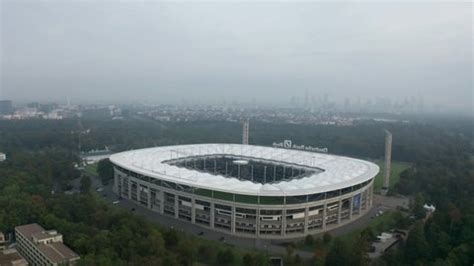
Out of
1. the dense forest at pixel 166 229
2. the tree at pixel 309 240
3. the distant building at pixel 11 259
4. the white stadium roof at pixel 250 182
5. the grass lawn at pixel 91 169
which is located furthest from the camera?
the grass lawn at pixel 91 169

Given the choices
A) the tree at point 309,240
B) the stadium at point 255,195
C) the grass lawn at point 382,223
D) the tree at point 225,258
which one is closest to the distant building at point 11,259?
the tree at point 225,258

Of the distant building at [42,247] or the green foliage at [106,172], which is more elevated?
the distant building at [42,247]

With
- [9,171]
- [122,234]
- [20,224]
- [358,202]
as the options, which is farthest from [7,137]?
[358,202]

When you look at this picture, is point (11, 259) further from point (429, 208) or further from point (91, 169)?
point (429, 208)

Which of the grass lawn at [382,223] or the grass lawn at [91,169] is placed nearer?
the grass lawn at [382,223]

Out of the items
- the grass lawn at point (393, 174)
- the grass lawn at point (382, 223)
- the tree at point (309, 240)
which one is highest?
the tree at point (309, 240)

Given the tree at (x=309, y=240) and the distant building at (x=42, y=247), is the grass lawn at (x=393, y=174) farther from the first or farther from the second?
the distant building at (x=42, y=247)

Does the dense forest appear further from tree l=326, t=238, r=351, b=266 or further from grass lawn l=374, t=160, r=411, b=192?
grass lawn l=374, t=160, r=411, b=192
